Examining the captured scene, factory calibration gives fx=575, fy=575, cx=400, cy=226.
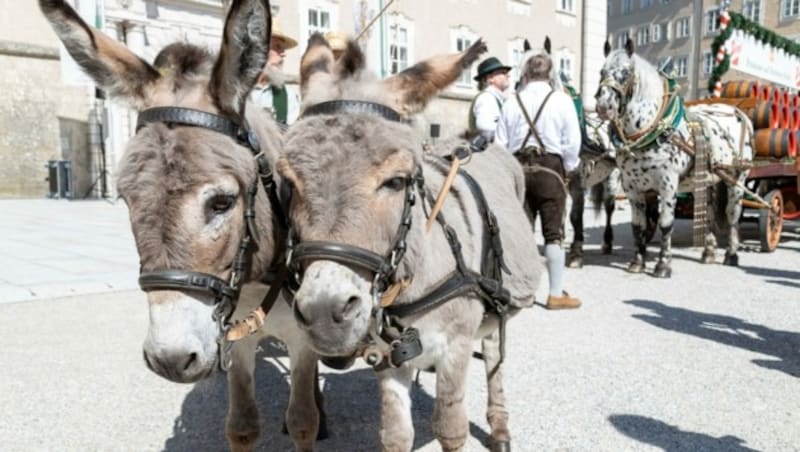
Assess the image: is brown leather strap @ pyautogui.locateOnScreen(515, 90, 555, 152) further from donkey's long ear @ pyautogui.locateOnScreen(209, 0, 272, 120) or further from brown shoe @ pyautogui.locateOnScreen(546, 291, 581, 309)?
donkey's long ear @ pyautogui.locateOnScreen(209, 0, 272, 120)

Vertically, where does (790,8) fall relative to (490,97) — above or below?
above

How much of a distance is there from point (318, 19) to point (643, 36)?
3245cm

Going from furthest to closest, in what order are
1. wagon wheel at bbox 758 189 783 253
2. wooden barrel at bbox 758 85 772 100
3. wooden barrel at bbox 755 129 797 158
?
wooden barrel at bbox 758 85 772 100 → wooden barrel at bbox 755 129 797 158 → wagon wheel at bbox 758 189 783 253

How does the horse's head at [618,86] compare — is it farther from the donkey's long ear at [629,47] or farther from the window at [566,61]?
the window at [566,61]

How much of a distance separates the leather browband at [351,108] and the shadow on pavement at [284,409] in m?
1.93

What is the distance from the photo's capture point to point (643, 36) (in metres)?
42.9

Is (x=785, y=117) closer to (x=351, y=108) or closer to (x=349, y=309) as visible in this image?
(x=351, y=108)

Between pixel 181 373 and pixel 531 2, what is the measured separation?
25.9 m

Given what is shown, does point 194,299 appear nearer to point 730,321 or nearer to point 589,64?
point 730,321

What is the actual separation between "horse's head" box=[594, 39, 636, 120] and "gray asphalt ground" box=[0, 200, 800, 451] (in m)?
2.13

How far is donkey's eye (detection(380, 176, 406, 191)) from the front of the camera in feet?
6.07

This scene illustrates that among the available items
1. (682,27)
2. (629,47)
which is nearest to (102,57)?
(629,47)

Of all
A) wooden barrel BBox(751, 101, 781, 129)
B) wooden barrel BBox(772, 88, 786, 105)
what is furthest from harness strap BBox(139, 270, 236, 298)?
wooden barrel BBox(772, 88, 786, 105)

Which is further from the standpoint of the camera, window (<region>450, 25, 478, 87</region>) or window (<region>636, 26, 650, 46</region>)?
window (<region>636, 26, 650, 46</region>)
